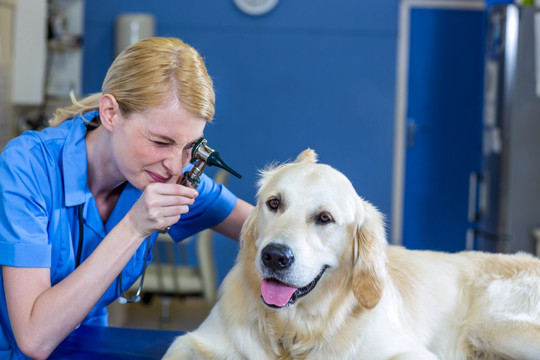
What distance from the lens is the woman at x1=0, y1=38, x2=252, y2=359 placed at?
143cm

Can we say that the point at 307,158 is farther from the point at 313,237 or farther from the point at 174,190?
A: the point at 174,190

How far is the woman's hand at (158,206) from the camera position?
143 centimetres

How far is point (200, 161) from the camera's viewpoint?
1533 mm

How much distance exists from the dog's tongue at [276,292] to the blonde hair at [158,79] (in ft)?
1.36

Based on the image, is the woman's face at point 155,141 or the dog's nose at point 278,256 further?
A: the woman's face at point 155,141

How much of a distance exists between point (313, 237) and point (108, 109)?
1.82 ft

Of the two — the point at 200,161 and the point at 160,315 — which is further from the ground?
the point at 200,161

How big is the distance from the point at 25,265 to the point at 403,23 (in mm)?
5109

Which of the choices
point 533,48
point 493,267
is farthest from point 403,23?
point 493,267

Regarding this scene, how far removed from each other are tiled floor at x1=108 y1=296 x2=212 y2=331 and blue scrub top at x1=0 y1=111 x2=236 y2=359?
2.62 meters

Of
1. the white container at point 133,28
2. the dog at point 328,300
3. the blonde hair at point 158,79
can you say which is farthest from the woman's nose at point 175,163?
the white container at point 133,28

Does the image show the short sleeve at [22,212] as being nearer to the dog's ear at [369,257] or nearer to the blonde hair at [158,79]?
the blonde hair at [158,79]

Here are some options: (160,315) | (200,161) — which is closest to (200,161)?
(200,161)

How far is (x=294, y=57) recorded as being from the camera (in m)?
5.95
